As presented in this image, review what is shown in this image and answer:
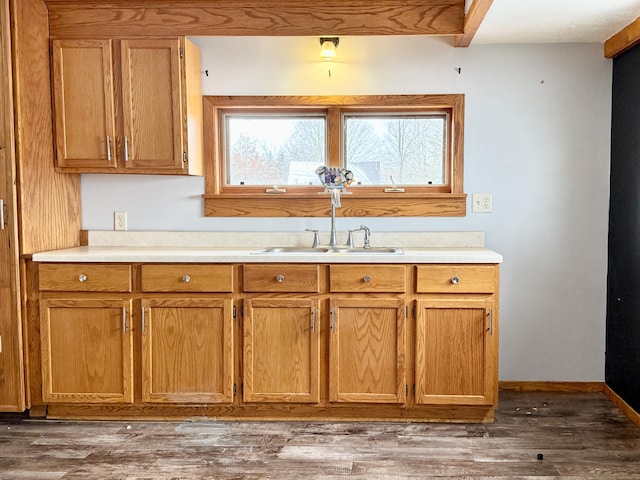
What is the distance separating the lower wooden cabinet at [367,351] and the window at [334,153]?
700 millimetres

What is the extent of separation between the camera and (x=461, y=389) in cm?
266

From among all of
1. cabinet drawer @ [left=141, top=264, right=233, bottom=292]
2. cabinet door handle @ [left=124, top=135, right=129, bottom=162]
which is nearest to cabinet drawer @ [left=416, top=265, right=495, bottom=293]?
cabinet drawer @ [left=141, top=264, right=233, bottom=292]

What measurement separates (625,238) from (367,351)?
1444 mm

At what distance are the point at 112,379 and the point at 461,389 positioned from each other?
165 centimetres

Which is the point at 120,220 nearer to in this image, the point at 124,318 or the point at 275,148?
the point at 124,318

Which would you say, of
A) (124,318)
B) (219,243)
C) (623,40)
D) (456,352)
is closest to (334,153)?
(219,243)

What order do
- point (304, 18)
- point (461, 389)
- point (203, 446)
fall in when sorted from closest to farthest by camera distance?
point (203, 446) → point (461, 389) → point (304, 18)

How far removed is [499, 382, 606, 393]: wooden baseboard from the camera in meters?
3.15

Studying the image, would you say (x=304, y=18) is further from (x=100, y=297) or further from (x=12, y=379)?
(x=12, y=379)

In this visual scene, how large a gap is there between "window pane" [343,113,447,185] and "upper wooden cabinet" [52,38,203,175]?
0.93 meters

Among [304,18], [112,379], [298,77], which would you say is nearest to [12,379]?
[112,379]

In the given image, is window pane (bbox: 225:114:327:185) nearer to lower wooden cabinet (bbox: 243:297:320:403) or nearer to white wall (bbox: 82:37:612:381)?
white wall (bbox: 82:37:612:381)

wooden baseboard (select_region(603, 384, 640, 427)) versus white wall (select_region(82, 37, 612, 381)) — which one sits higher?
white wall (select_region(82, 37, 612, 381))

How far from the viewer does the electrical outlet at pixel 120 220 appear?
323 cm
